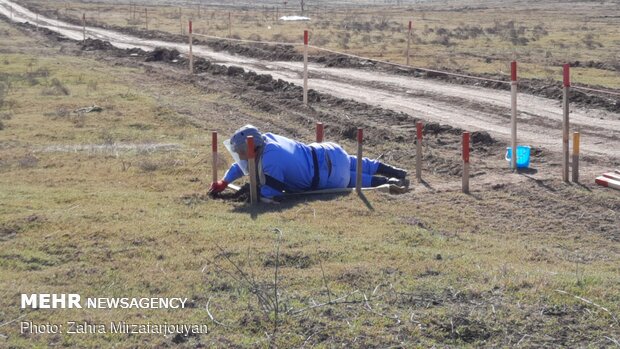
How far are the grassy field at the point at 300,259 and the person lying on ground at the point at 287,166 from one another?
1.05 ft

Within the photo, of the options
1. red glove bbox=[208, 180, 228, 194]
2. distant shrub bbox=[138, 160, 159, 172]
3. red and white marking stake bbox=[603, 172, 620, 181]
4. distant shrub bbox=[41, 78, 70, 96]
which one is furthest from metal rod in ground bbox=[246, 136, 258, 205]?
distant shrub bbox=[41, 78, 70, 96]

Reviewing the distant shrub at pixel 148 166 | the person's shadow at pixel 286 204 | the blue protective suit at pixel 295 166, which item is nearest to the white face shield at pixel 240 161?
the blue protective suit at pixel 295 166

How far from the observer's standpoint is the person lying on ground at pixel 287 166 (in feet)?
35.1

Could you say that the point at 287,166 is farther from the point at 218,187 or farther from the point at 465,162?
the point at 465,162

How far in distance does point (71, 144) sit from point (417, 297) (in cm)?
1021

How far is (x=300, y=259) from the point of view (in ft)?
26.4

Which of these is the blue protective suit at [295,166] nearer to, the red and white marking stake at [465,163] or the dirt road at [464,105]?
the red and white marking stake at [465,163]

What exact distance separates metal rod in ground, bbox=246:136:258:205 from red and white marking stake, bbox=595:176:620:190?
4.33 m

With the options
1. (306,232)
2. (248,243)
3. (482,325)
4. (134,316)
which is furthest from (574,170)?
(134,316)

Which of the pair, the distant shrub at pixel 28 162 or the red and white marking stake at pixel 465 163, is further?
the distant shrub at pixel 28 162

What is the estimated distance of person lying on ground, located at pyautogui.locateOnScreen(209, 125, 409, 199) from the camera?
10703mm

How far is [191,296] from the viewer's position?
7.01 metres

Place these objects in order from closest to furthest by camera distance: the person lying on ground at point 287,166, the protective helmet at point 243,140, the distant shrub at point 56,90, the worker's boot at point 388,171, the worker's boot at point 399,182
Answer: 1. the protective helmet at point 243,140
2. the person lying on ground at point 287,166
3. the worker's boot at point 399,182
4. the worker's boot at point 388,171
5. the distant shrub at point 56,90

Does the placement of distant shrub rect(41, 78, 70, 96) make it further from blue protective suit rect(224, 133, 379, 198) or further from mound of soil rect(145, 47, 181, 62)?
blue protective suit rect(224, 133, 379, 198)
